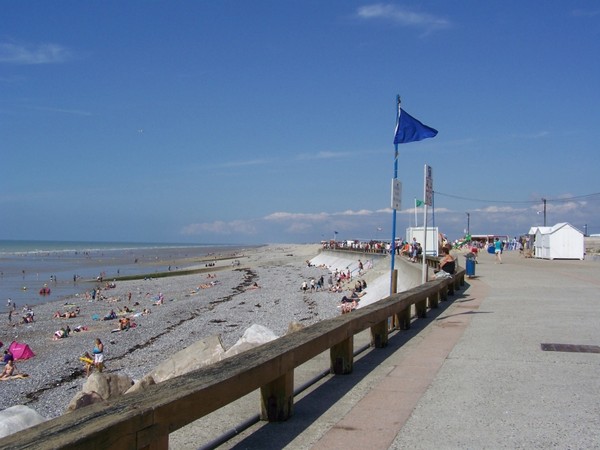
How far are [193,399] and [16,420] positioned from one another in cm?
278

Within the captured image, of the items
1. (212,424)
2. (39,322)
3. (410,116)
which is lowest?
(39,322)

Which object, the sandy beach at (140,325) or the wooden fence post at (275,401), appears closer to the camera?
the wooden fence post at (275,401)

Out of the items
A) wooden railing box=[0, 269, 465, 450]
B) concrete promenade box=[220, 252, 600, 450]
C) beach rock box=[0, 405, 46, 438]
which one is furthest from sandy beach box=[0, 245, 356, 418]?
wooden railing box=[0, 269, 465, 450]

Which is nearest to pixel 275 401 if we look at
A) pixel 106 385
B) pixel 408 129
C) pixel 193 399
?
pixel 193 399

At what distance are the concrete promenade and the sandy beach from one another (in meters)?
8.44

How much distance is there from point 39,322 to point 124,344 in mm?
8951

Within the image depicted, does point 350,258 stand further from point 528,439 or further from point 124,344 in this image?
point 528,439

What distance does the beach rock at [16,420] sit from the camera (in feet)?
18.1

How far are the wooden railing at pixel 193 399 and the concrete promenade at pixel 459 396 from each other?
1.04ft

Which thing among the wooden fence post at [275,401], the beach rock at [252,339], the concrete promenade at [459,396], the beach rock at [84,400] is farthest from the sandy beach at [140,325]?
the wooden fence post at [275,401]

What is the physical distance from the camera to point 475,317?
11773 millimetres

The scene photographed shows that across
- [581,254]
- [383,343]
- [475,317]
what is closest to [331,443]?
[383,343]

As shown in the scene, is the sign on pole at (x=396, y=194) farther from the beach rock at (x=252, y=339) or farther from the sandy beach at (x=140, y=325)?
the sandy beach at (x=140, y=325)

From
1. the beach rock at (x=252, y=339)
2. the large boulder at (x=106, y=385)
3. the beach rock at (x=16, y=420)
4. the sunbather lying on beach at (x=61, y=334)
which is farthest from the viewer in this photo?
the sunbather lying on beach at (x=61, y=334)
